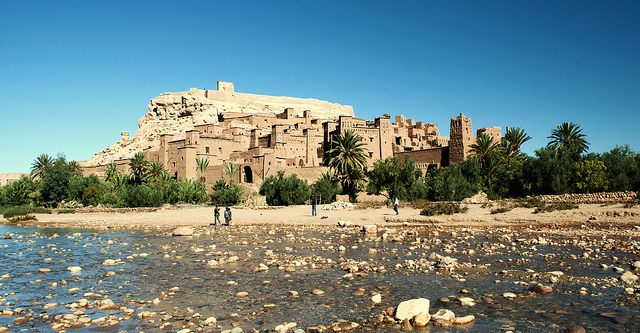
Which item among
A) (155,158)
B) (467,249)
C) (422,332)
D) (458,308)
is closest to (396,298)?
(458,308)

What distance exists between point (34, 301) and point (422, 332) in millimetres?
6868

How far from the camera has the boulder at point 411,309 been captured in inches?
267

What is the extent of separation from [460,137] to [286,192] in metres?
17.4

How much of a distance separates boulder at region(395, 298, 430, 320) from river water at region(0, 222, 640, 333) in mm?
237

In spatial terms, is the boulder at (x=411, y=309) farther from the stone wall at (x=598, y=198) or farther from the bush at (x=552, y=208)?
the stone wall at (x=598, y=198)

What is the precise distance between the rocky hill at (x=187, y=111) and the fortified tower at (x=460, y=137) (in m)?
44.2

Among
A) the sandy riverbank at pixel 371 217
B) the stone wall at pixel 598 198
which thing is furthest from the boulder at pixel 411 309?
the stone wall at pixel 598 198

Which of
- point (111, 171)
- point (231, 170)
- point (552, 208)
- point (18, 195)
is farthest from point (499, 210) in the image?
point (111, 171)

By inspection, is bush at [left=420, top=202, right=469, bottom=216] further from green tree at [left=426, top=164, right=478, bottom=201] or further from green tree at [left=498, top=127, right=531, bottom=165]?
green tree at [left=498, top=127, right=531, bottom=165]

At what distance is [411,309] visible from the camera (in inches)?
269

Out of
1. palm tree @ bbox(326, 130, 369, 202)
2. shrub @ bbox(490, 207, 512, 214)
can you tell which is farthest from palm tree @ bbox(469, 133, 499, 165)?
shrub @ bbox(490, 207, 512, 214)

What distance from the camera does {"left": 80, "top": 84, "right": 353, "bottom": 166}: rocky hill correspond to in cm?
7819

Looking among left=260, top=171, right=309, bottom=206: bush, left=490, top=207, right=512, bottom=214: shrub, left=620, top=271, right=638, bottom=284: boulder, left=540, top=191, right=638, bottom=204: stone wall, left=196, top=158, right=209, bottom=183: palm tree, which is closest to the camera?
left=620, top=271, right=638, bottom=284: boulder

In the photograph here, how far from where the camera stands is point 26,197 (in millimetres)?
48781
